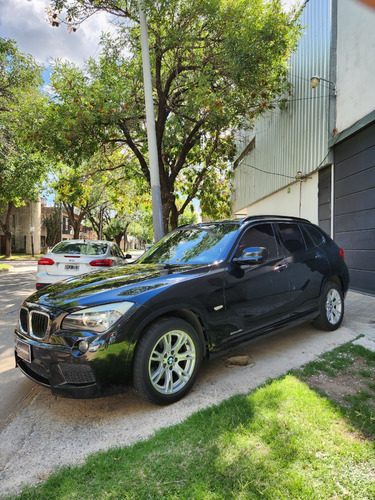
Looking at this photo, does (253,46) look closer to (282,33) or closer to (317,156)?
(282,33)

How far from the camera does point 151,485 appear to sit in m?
1.89

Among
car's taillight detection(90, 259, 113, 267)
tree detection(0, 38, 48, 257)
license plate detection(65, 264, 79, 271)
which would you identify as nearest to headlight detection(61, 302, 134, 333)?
car's taillight detection(90, 259, 113, 267)

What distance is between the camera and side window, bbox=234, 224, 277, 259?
3.70m

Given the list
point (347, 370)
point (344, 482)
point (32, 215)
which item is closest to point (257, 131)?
point (347, 370)

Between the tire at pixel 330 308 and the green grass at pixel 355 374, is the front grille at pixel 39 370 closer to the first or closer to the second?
the green grass at pixel 355 374

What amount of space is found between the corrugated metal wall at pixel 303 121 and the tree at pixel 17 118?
871cm

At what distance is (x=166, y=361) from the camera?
2.81 m

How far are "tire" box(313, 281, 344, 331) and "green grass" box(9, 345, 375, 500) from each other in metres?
1.89

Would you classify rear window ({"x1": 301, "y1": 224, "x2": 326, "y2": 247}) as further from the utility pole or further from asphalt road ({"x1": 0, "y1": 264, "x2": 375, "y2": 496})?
the utility pole

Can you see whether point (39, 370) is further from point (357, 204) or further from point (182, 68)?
point (182, 68)

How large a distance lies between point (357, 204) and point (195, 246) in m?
5.66

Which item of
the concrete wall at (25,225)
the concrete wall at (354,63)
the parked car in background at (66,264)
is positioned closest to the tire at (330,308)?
the parked car in background at (66,264)

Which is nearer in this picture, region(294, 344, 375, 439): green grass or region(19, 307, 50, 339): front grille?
region(294, 344, 375, 439): green grass

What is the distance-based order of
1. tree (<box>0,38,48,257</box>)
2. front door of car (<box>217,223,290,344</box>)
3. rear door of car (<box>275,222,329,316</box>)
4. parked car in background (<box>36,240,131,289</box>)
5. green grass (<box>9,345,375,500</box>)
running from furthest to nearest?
tree (<box>0,38,48,257</box>) → parked car in background (<box>36,240,131,289</box>) → rear door of car (<box>275,222,329,316</box>) → front door of car (<box>217,223,290,344</box>) → green grass (<box>9,345,375,500</box>)
